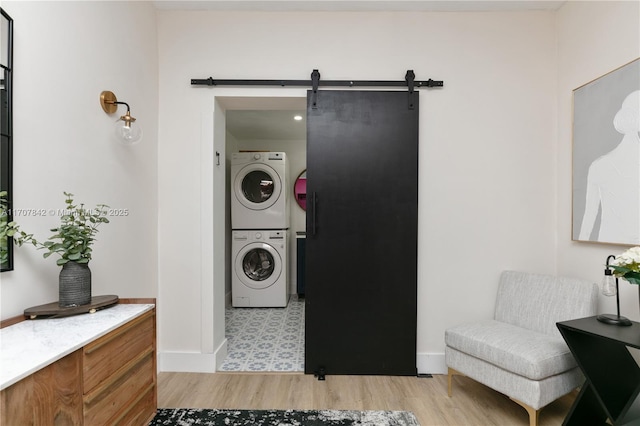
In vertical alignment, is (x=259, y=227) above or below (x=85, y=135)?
below

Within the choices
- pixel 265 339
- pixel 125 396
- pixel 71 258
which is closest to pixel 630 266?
pixel 125 396

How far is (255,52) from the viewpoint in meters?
2.30

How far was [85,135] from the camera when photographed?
160 centimetres

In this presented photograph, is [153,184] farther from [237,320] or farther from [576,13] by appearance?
[576,13]

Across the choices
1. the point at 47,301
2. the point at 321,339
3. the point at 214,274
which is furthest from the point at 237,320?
the point at 47,301

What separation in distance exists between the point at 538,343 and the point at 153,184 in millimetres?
2672

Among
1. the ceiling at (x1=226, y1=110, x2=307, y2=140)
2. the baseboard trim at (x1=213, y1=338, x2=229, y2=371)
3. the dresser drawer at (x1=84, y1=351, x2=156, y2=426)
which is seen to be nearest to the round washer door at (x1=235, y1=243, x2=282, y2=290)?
the baseboard trim at (x1=213, y1=338, x2=229, y2=371)

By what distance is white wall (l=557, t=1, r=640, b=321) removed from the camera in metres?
1.75

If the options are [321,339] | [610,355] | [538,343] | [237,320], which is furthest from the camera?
[237,320]

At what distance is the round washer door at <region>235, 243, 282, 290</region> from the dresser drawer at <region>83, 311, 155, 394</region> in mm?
2378

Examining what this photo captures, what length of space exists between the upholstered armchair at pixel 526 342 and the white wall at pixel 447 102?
9.2 inches

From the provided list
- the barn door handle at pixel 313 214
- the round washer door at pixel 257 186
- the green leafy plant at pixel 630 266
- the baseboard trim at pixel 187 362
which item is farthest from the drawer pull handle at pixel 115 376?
the round washer door at pixel 257 186

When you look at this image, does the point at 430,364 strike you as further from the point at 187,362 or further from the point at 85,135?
the point at 85,135

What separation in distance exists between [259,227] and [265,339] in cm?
148
